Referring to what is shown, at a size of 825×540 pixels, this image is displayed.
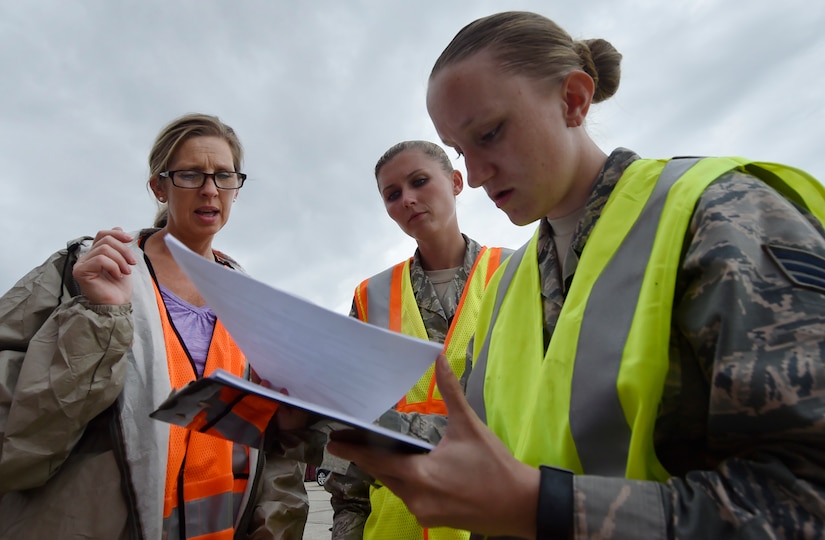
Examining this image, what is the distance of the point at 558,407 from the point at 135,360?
52.0 inches

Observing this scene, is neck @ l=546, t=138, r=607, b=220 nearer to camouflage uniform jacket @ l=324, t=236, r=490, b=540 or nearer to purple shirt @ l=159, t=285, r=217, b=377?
camouflage uniform jacket @ l=324, t=236, r=490, b=540

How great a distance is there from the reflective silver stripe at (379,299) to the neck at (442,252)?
0.20 meters

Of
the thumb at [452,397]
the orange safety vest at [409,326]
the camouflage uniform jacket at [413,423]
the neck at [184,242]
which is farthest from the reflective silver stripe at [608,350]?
the neck at [184,242]

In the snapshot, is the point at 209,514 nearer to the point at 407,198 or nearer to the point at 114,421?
the point at 114,421

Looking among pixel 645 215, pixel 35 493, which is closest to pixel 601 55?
pixel 645 215

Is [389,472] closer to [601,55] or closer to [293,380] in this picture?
[293,380]

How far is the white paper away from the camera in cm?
87

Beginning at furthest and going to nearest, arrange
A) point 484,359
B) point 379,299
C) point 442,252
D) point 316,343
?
point 442,252 → point 379,299 → point 484,359 → point 316,343

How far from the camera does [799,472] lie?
2.44ft

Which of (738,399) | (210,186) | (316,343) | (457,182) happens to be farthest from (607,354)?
(457,182)

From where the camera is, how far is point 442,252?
278 cm

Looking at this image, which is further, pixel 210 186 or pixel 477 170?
pixel 210 186

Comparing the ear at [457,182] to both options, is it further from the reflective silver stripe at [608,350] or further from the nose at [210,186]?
the reflective silver stripe at [608,350]

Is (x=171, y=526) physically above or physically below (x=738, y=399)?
below
